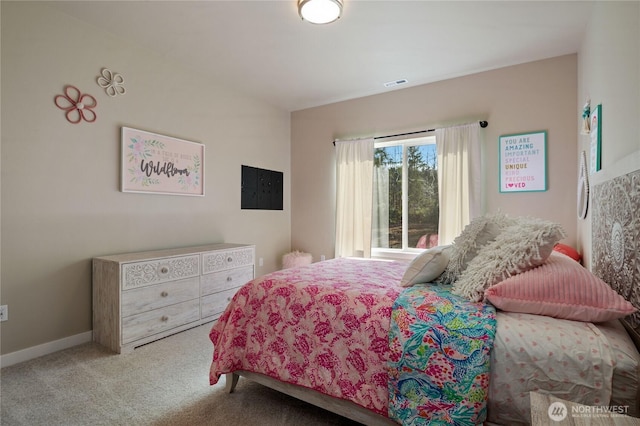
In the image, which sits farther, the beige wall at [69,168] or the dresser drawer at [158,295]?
the dresser drawer at [158,295]

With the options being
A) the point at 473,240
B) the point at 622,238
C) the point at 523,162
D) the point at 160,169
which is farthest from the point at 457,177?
the point at 160,169

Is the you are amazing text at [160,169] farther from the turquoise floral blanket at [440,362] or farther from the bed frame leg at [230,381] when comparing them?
the turquoise floral blanket at [440,362]

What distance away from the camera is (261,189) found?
4.45 metres

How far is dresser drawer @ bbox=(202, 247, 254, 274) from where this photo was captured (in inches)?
124

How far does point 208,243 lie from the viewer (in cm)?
371

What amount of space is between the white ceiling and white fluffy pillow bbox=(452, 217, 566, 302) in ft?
6.13

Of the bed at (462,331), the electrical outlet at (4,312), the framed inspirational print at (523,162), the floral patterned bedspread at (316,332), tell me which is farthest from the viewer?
the framed inspirational print at (523,162)

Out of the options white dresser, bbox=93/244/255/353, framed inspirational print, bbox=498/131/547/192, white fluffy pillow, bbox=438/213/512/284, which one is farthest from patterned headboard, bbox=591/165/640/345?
white dresser, bbox=93/244/255/353

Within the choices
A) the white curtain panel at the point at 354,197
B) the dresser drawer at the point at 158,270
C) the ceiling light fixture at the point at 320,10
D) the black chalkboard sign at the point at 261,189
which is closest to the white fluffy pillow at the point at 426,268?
the ceiling light fixture at the point at 320,10

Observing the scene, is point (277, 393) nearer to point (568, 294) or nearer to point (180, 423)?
point (180, 423)

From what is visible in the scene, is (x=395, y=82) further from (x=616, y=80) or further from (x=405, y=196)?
(x=616, y=80)

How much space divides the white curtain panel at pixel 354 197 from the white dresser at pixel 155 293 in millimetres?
1628

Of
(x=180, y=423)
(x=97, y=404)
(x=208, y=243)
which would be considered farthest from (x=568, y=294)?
(x=208, y=243)

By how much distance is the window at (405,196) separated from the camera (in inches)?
156
